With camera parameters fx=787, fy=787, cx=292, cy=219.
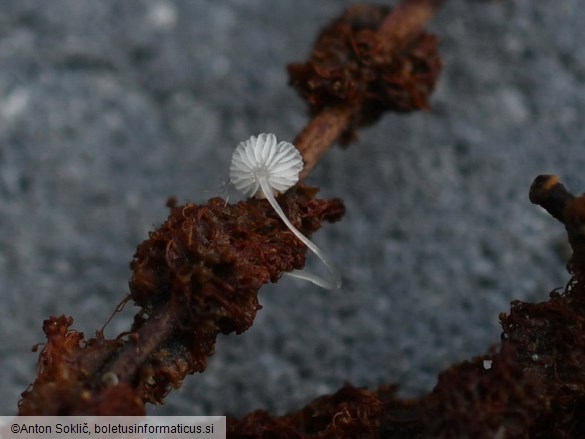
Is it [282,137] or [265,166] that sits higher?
[282,137]

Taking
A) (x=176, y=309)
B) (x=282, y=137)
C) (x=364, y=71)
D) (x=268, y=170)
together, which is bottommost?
(x=176, y=309)

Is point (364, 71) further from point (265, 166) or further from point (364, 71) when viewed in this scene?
point (265, 166)

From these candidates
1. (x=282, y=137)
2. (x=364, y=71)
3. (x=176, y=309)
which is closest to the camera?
(x=176, y=309)

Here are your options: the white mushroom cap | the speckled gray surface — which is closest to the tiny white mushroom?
the white mushroom cap

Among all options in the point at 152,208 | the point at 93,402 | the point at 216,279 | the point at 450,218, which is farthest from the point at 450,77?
the point at 93,402

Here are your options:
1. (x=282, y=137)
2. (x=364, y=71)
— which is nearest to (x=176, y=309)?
(x=364, y=71)

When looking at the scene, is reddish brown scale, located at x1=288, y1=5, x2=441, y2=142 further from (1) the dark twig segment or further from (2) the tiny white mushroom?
(2) the tiny white mushroom

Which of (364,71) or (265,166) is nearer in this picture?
(265,166)

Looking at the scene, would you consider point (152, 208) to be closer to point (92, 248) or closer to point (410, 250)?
point (92, 248)
